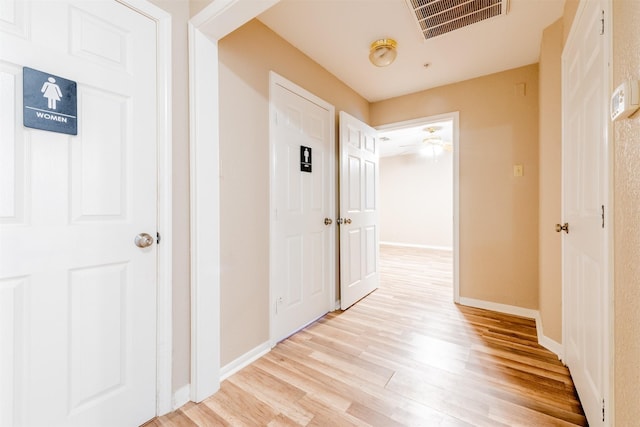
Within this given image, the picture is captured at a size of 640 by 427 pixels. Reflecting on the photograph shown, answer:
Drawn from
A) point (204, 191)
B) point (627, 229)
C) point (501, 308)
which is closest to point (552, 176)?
point (627, 229)

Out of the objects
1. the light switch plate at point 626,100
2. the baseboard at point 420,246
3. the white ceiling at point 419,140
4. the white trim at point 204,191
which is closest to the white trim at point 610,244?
the light switch plate at point 626,100

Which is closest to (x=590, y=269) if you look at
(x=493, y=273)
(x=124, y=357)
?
(x=493, y=273)

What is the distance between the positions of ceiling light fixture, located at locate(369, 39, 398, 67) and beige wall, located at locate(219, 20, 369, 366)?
2.52 feet

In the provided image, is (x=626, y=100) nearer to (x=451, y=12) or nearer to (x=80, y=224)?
(x=451, y=12)

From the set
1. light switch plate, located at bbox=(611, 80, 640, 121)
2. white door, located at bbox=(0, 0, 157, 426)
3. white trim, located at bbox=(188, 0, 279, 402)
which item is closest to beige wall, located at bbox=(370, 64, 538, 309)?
light switch plate, located at bbox=(611, 80, 640, 121)

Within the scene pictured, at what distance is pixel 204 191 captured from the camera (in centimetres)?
145

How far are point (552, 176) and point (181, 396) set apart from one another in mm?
2798

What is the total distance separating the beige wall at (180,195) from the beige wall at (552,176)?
2.44m

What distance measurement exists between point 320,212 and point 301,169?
47 centimetres

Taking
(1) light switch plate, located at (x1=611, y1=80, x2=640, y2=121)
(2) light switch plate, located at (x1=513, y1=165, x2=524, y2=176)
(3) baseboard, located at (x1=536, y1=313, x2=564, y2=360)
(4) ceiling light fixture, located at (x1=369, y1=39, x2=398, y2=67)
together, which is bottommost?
(3) baseboard, located at (x1=536, y1=313, x2=564, y2=360)

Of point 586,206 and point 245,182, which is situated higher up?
point 245,182

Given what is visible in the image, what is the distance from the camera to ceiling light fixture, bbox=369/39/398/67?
2.14m

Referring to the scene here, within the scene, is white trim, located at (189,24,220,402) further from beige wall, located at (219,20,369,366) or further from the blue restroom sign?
the blue restroom sign

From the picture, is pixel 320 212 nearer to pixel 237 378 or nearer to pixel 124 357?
pixel 237 378
